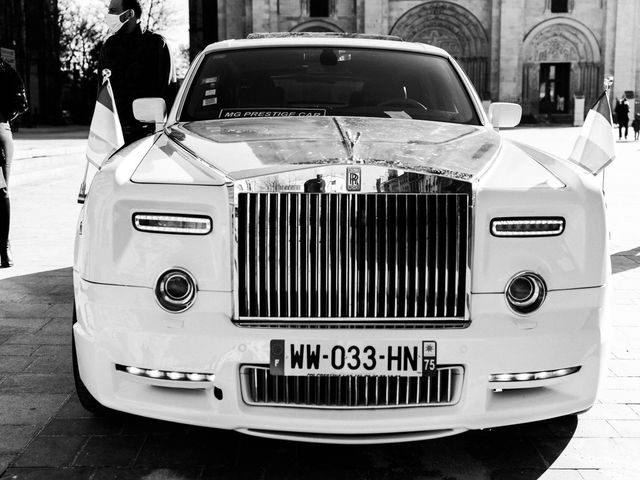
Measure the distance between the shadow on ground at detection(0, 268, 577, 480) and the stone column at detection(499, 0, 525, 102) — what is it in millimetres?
47186

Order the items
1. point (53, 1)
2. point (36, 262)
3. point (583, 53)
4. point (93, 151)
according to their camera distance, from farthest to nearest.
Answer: point (583, 53)
point (53, 1)
point (36, 262)
point (93, 151)

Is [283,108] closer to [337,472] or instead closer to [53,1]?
[337,472]

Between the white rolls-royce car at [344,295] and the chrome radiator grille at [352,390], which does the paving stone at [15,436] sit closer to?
the white rolls-royce car at [344,295]

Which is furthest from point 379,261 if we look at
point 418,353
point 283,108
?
point 283,108

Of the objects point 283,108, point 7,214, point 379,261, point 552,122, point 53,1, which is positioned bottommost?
point 552,122

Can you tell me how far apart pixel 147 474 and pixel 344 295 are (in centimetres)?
107

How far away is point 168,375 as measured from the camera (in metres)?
3.05

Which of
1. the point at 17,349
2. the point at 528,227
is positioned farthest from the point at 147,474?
the point at 17,349

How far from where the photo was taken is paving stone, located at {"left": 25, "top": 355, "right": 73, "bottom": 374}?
4.60m

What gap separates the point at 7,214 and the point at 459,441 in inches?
198

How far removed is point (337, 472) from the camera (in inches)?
130

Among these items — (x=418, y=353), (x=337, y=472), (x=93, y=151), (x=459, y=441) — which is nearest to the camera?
(x=418, y=353)

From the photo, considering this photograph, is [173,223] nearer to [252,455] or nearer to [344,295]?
[344,295]

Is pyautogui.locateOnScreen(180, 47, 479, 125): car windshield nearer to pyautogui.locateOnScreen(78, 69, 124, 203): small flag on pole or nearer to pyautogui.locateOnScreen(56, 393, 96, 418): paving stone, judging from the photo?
pyautogui.locateOnScreen(78, 69, 124, 203): small flag on pole
